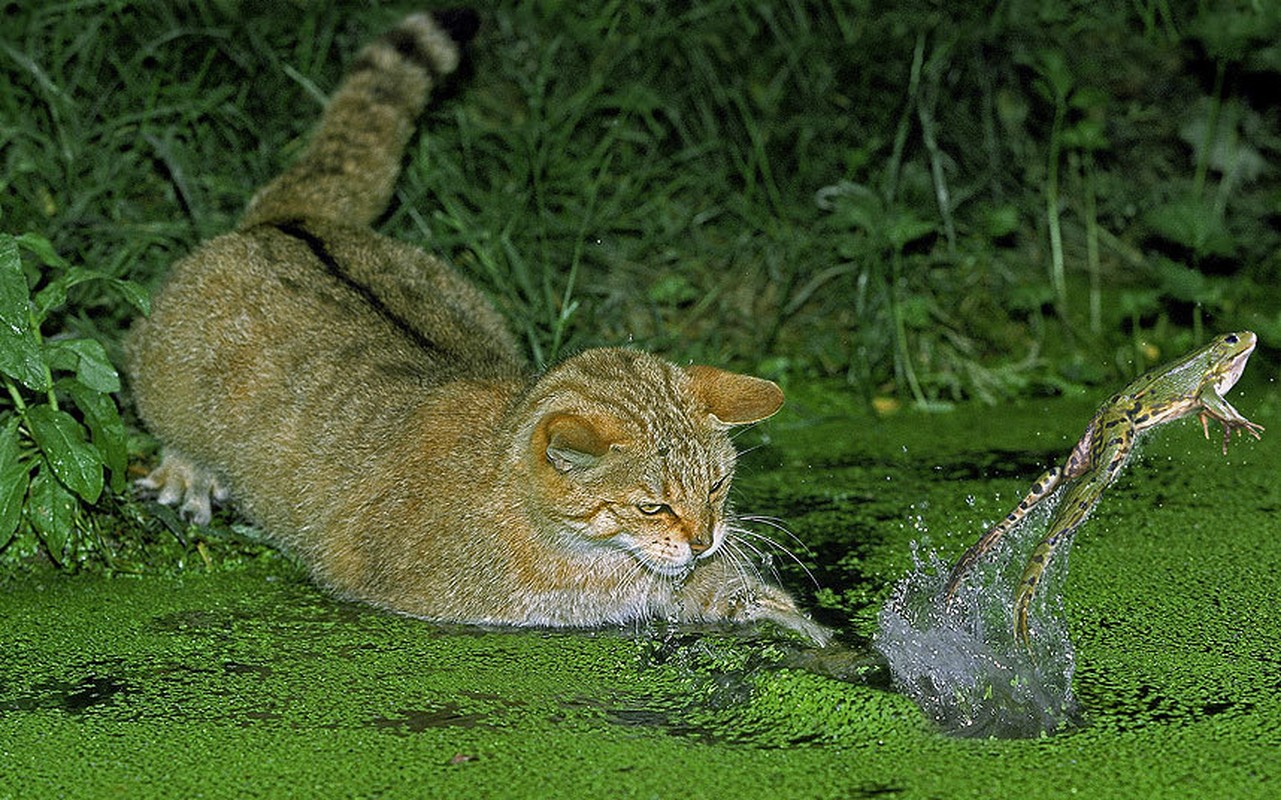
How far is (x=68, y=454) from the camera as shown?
433 centimetres

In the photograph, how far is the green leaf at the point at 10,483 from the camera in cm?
430

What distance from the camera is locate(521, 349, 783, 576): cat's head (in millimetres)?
3910

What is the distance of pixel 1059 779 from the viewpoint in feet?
10.3

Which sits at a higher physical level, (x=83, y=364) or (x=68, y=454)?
(x=83, y=364)

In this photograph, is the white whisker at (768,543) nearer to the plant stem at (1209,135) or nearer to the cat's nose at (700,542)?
the cat's nose at (700,542)

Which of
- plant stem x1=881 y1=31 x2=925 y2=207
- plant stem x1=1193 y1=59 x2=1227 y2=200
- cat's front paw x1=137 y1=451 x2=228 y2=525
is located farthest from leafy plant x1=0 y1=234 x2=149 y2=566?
plant stem x1=1193 y1=59 x2=1227 y2=200

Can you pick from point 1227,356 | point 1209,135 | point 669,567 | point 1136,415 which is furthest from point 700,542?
point 1209,135

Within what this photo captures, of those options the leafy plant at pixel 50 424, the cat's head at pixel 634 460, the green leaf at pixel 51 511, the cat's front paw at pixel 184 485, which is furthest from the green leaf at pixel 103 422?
the cat's head at pixel 634 460

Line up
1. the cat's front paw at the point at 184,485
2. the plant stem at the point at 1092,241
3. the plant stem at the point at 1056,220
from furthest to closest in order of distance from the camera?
the plant stem at the point at 1092,241 → the plant stem at the point at 1056,220 → the cat's front paw at the point at 184,485

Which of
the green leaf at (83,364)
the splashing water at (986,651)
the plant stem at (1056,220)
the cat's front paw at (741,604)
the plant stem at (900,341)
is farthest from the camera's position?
the plant stem at (1056,220)

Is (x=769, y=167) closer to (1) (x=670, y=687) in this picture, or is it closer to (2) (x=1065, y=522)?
(1) (x=670, y=687)

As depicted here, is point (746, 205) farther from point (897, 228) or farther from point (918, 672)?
point (918, 672)

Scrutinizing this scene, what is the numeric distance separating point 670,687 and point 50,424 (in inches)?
73.7

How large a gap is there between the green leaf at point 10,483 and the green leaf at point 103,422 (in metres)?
0.18
